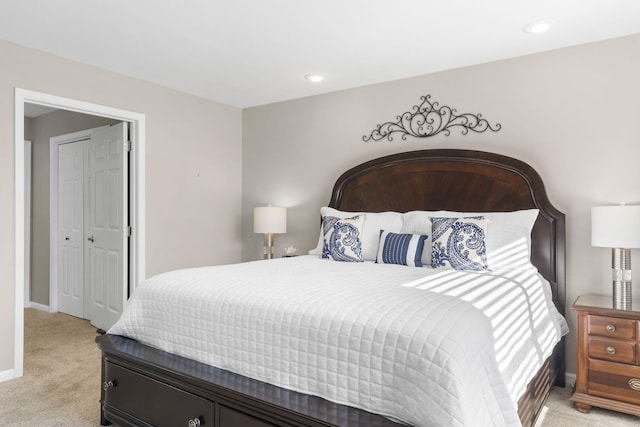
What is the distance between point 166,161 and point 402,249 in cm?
248

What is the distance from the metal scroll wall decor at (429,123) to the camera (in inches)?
140

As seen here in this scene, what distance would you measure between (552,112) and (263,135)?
2.88 meters

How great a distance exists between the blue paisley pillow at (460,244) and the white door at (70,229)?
390 cm

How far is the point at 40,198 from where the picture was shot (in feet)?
17.9

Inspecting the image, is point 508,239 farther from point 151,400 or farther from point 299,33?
point 151,400

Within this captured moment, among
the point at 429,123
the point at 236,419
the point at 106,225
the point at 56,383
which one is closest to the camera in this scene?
the point at 236,419

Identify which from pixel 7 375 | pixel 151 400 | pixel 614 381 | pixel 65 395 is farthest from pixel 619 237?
pixel 7 375

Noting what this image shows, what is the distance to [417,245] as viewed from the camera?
124 inches

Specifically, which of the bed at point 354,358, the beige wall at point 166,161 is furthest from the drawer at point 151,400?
the beige wall at point 166,161

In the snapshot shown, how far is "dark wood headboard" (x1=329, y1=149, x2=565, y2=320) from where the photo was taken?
3096mm

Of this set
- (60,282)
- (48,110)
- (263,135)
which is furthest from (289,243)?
(48,110)

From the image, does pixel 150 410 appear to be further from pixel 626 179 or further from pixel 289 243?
pixel 626 179

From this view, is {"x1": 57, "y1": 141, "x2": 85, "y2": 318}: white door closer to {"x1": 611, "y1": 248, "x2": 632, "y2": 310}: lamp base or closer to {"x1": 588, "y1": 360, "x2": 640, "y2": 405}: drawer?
{"x1": 588, "y1": 360, "x2": 640, "y2": 405}: drawer

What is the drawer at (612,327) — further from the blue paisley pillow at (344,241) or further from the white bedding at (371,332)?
the blue paisley pillow at (344,241)
